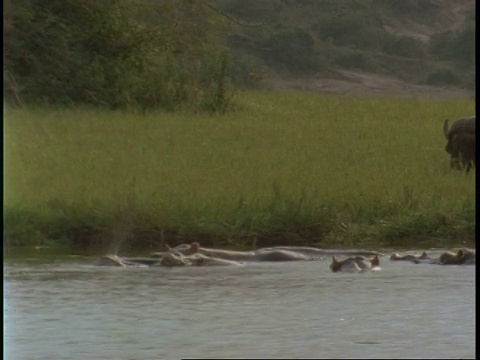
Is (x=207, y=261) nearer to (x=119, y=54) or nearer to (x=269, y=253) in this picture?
(x=269, y=253)

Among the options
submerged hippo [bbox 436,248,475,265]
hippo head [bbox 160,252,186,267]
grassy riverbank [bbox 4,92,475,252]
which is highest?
grassy riverbank [bbox 4,92,475,252]

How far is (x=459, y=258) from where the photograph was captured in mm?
8742

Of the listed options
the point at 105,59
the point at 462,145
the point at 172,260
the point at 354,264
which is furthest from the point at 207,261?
the point at 105,59

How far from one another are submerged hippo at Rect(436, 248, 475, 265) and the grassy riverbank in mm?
999

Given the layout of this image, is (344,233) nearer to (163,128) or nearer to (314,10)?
(163,128)

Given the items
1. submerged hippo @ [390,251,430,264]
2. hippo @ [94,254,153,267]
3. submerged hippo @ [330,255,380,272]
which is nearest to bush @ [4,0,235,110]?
hippo @ [94,254,153,267]

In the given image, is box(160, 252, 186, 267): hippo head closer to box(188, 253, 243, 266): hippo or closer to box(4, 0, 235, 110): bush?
box(188, 253, 243, 266): hippo

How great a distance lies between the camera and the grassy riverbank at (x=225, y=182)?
32.3 feet

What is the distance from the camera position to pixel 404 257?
29.5 ft

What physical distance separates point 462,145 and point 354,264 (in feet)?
13.6

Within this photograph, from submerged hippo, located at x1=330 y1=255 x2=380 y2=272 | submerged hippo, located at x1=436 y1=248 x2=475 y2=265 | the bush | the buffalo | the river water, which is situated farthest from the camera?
the bush

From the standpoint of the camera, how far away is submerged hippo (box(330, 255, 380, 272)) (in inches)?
339

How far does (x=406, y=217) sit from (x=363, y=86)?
53.0 ft

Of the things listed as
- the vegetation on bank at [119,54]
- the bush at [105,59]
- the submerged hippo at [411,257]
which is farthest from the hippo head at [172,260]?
the bush at [105,59]
